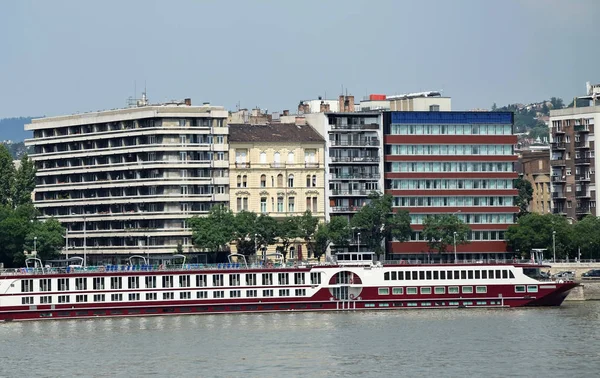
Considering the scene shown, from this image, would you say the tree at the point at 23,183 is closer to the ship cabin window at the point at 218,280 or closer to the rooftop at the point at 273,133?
the rooftop at the point at 273,133

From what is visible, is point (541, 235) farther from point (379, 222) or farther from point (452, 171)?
point (379, 222)

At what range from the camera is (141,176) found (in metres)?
175

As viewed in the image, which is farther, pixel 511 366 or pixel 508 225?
pixel 508 225

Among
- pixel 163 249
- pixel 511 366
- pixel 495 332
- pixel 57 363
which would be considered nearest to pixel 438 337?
pixel 495 332

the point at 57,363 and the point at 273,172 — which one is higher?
the point at 273,172

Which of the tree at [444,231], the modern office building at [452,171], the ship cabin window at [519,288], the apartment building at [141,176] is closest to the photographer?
the ship cabin window at [519,288]

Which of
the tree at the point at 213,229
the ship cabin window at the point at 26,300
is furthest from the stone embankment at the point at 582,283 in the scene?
the ship cabin window at the point at 26,300

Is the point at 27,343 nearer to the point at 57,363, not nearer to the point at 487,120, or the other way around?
the point at 57,363

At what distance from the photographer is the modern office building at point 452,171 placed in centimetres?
18012

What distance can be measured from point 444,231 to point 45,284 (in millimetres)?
52927

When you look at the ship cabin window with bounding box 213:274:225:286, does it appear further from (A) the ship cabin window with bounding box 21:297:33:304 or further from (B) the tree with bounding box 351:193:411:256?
(B) the tree with bounding box 351:193:411:256

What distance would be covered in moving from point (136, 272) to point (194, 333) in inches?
711

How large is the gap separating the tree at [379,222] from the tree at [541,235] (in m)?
11.4

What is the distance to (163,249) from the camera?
568 ft
